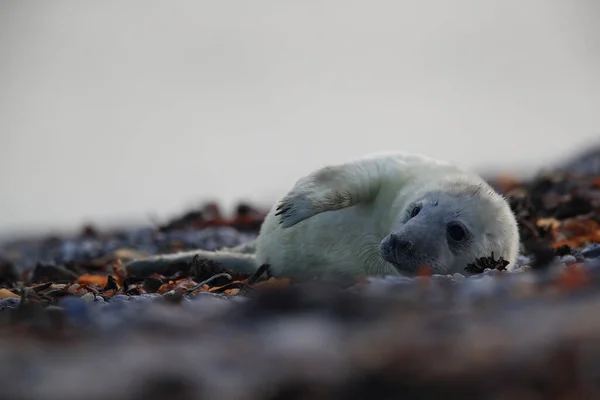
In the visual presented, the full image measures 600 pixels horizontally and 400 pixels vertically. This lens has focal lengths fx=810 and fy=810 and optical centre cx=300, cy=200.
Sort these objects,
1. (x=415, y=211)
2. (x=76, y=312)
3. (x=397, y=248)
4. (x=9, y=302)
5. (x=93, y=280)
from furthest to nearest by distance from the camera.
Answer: (x=93, y=280), (x=415, y=211), (x=397, y=248), (x=9, y=302), (x=76, y=312)

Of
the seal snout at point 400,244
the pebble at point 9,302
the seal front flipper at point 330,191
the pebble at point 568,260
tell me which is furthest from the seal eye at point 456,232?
the pebble at point 9,302

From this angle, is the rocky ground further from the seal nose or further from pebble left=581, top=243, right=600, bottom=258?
pebble left=581, top=243, right=600, bottom=258

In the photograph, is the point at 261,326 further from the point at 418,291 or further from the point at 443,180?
the point at 443,180

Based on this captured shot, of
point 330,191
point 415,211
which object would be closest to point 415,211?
point 415,211

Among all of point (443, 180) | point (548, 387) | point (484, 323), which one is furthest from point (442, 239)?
point (548, 387)

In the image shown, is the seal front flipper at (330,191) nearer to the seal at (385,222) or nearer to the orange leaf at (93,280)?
the seal at (385,222)

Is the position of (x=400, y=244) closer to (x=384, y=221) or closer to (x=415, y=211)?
(x=415, y=211)
